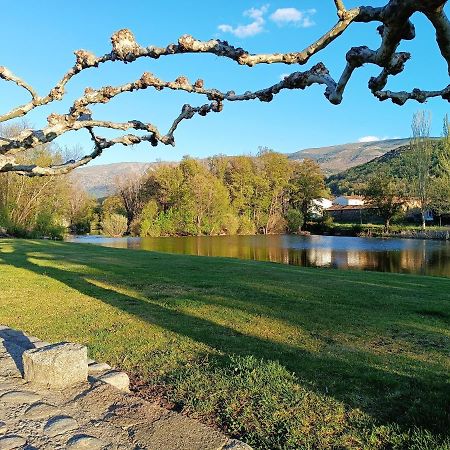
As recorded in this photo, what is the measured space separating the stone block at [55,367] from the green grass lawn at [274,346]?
2.72 feet

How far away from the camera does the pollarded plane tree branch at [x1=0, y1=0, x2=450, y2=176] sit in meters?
3.62

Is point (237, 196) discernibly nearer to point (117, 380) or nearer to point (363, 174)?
point (117, 380)

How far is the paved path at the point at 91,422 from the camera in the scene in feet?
10.9

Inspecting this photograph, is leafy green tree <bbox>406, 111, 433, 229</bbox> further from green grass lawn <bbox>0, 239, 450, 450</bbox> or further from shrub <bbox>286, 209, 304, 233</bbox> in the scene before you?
green grass lawn <bbox>0, 239, 450, 450</bbox>

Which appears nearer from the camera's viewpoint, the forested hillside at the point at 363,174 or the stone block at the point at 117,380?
the stone block at the point at 117,380

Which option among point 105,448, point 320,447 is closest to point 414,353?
point 320,447

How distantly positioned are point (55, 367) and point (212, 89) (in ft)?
14.9

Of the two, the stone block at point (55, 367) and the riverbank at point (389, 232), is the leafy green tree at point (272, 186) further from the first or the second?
the stone block at point (55, 367)

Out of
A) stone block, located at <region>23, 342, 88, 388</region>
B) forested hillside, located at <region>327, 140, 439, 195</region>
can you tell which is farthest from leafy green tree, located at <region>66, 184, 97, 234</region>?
stone block, located at <region>23, 342, 88, 388</region>

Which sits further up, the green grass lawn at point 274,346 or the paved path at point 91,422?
the paved path at point 91,422

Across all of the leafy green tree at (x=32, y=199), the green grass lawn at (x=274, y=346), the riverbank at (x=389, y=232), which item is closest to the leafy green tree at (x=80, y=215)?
the leafy green tree at (x=32, y=199)

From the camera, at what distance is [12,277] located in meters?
12.4

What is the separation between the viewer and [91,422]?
3.65m

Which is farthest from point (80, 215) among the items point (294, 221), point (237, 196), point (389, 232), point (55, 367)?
point (55, 367)
